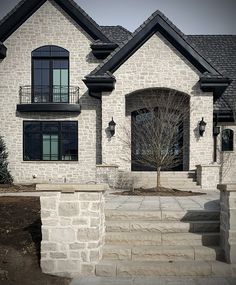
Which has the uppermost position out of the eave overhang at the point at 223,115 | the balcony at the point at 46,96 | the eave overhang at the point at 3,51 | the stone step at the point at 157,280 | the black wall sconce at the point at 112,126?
the eave overhang at the point at 3,51

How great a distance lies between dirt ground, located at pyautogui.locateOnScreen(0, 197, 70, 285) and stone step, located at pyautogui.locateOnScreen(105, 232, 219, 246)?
1319 mm

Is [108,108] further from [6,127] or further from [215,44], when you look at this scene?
[215,44]

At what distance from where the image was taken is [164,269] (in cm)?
547

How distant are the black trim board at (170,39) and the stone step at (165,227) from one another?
30.7ft

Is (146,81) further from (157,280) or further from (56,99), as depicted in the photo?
(157,280)

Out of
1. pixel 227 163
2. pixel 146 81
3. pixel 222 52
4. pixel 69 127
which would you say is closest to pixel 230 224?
pixel 146 81

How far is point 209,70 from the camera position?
567 inches

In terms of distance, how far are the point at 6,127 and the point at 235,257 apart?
573 inches

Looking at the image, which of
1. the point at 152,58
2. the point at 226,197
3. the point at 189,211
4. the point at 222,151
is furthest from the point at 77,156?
the point at 226,197

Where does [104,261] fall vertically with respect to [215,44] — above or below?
below

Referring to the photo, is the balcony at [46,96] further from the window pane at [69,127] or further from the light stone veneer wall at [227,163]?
the light stone veneer wall at [227,163]

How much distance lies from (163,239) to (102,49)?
507 inches

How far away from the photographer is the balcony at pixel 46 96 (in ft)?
55.8

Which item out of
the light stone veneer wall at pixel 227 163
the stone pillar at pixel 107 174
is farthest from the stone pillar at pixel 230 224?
the light stone veneer wall at pixel 227 163
